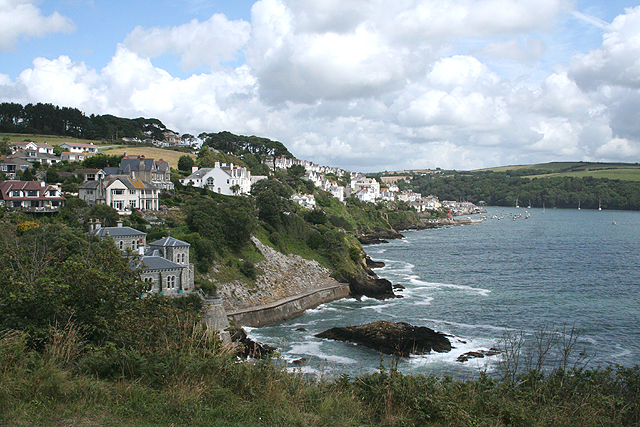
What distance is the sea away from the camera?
2266 centimetres

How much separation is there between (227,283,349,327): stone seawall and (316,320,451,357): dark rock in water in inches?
190

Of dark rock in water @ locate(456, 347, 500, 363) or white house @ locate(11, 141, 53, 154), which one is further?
white house @ locate(11, 141, 53, 154)

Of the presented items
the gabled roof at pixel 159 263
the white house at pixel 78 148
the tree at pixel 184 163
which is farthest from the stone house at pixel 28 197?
the white house at pixel 78 148

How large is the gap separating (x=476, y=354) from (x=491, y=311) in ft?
34.2

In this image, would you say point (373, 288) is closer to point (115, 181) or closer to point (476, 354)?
point (476, 354)

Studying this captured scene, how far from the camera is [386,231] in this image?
94.1 metres

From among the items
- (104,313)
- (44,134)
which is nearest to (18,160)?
(44,134)

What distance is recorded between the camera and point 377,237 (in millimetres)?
86938

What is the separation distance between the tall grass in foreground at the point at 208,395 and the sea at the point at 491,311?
3.06 feet

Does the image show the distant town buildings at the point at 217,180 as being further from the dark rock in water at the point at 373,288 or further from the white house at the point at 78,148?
the dark rock in water at the point at 373,288

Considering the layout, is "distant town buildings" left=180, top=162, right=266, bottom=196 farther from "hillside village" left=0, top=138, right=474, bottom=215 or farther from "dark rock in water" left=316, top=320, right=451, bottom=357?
"dark rock in water" left=316, top=320, right=451, bottom=357

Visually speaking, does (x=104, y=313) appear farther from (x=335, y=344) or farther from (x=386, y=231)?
(x=386, y=231)

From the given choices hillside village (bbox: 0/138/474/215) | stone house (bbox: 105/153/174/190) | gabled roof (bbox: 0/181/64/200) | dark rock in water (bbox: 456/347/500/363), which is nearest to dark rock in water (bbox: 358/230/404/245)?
hillside village (bbox: 0/138/474/215)

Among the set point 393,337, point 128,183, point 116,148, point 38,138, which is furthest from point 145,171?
point 38,138
